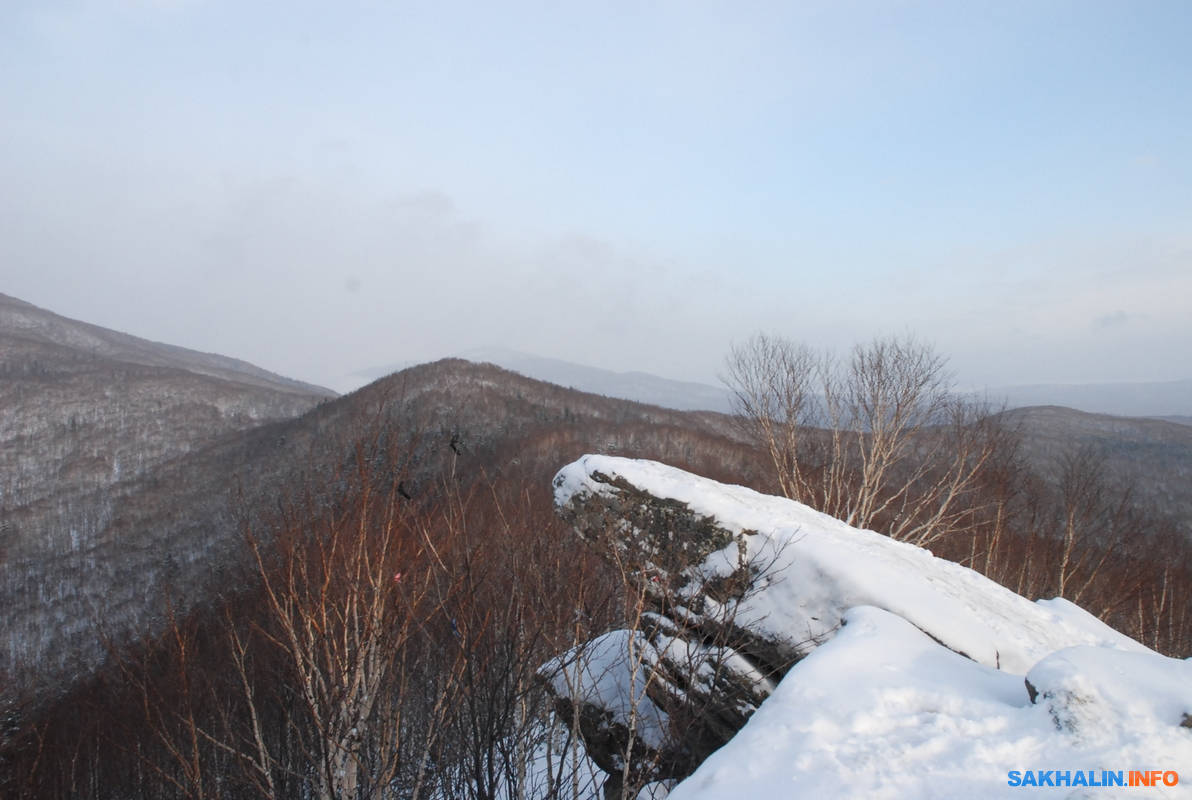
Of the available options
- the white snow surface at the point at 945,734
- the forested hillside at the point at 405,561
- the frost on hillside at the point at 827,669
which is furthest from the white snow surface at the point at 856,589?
the white snow surface at the point at 945,734

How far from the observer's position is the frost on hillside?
105 inches

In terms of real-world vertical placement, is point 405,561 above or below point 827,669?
below

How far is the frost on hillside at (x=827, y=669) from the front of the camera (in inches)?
105

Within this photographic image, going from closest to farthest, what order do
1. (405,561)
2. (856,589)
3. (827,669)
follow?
(827,669) < (856,589) < (405,561)

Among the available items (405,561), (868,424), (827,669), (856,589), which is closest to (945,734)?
(827,669)

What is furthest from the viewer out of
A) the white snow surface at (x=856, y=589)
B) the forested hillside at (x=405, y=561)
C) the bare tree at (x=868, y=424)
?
the bare tree at (x=868, y=424)

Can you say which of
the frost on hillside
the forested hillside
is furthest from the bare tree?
the frost on hillside

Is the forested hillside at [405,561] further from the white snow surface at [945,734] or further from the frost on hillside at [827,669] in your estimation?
the white snow surface at [945,734]

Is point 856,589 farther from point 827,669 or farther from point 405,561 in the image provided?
point 405,561

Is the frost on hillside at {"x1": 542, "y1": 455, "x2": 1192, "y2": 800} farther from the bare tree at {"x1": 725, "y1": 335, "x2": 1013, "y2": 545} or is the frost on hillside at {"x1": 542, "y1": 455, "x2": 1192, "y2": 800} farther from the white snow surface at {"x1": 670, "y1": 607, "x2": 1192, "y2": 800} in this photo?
the bare tree at {"x1": 725, "y1": 335, "x2": 1013, "y2": 545}

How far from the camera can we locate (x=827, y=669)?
3.44 metres

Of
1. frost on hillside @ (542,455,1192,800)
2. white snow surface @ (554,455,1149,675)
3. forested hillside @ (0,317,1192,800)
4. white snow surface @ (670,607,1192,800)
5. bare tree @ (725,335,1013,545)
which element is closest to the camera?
white snow surface @ (670,607,1192,800)

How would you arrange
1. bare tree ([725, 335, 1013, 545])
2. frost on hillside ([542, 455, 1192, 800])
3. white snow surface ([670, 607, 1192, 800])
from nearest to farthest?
white snow surface ([670, 607, 1192, 800]) → frost on hillside ([542, 455, 1192, 800]) → bare tree ([725, 335, 1013, 545])

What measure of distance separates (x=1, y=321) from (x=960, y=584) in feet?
726
